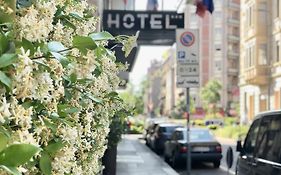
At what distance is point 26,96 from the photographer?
2.03 metres

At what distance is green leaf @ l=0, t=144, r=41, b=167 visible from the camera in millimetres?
1864

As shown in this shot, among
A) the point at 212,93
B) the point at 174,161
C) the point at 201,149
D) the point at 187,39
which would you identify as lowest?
the point at 174,161

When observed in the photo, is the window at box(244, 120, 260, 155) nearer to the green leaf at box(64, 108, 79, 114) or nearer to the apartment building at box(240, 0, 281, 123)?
the green leaf at box(64, 108, 79, 114)

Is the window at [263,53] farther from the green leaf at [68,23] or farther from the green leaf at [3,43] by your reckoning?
the green leaf at [3,43]

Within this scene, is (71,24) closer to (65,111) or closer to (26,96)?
(65,111)

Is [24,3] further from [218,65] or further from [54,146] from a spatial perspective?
[218,65]

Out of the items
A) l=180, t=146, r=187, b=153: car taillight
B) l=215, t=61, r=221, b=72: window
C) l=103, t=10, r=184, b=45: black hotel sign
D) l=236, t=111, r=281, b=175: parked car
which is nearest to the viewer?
l=236, t=111, r=281, b=175: parked car

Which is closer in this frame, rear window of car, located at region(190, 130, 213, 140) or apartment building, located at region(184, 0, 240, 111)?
rear window of car, located at region(190, 130, 213, 140)

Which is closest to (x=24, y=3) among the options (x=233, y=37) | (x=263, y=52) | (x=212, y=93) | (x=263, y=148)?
(x=263, y=148)

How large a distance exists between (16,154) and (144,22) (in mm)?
12480

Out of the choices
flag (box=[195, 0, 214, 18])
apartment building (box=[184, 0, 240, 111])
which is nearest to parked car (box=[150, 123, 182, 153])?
flag (box=[195, 0, 214, 18])

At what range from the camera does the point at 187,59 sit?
12.0m

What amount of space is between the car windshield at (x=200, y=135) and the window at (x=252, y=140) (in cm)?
1130

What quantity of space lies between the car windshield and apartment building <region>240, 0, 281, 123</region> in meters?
24.8
